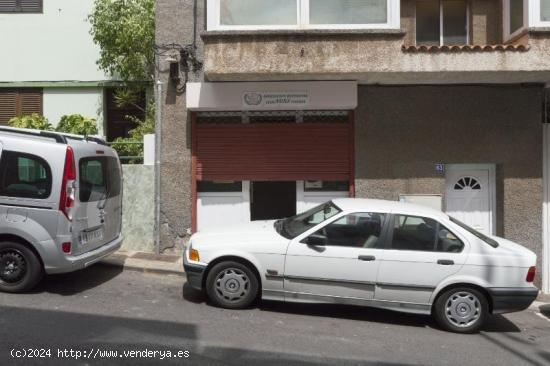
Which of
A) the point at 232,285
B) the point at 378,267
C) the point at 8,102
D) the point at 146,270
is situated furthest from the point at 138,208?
the point at 8,102

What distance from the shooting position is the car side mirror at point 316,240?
6223 mm

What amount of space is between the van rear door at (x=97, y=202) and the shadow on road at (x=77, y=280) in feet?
1.98

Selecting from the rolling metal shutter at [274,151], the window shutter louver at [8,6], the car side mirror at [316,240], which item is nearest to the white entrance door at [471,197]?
the rolling metal shutter at [274,151]

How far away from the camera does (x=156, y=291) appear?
7.16 m

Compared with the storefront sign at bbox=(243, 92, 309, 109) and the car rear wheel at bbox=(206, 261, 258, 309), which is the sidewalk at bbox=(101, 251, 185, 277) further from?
the storefront sign at bbox=(243, 92, 309, 109)

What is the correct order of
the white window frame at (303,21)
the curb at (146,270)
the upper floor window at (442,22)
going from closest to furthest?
the curb at (146,270) < the white window frame at (303,21) < the upper floor window at (442,22)

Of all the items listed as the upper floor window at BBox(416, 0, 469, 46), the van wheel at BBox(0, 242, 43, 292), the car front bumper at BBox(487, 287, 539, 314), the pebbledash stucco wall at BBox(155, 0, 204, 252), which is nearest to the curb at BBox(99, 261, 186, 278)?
the pebbledash stucco wall at BBox(155, 0, 204, 252)

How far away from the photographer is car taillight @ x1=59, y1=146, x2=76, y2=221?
20.3 feet

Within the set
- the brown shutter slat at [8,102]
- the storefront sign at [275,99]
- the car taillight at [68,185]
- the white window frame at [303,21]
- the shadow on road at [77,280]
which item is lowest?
the shadow on road at [77,280]

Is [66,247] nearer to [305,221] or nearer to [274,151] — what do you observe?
[305,221]

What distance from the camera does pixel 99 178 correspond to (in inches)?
275

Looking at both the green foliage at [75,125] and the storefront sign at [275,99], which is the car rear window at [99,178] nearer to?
the storefront sign at [275,99]

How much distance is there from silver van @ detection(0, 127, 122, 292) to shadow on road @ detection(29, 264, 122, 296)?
0.44 metres

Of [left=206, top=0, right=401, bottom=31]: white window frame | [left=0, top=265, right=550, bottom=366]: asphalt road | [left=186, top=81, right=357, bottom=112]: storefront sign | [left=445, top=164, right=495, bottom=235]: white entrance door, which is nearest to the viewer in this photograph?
[left=0, top=265, right=550, bottom=366]: asphalt road
